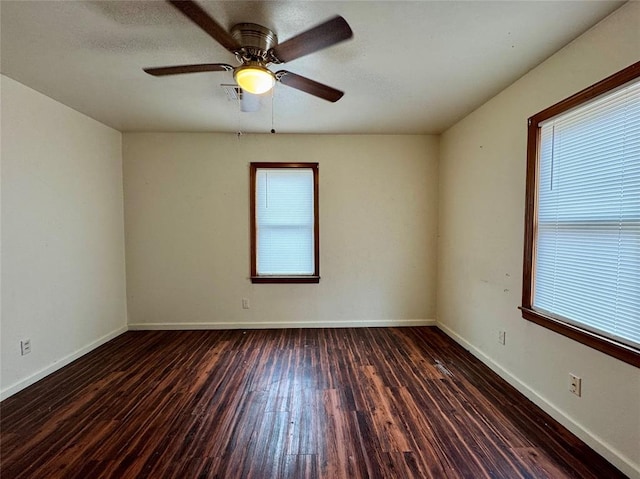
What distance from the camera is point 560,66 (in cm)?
181

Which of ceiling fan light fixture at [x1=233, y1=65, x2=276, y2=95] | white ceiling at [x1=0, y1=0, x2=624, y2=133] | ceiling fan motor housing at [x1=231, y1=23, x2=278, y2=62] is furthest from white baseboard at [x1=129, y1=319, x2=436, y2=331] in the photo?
ceiling fan motor housing at [x1=231, y1=23, x2=278, y2=62]

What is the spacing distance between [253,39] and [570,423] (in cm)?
306

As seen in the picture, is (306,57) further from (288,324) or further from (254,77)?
(288,324)

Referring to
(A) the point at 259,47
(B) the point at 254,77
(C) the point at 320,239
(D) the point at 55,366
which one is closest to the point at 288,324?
(C) the point at 320,239

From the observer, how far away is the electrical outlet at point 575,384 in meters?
1.68

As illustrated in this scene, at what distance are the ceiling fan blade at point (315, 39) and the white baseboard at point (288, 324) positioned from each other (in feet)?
9.56

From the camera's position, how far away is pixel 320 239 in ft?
11.6

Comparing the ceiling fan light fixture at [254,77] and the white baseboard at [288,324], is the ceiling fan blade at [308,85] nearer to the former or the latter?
the ceiling fan light fixture at [254,77]

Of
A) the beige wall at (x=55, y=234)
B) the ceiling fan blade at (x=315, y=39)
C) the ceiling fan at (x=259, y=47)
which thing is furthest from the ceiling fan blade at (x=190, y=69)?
the beige wall at (x=55, y=234)

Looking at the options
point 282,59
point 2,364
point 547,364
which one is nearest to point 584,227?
point 547,364

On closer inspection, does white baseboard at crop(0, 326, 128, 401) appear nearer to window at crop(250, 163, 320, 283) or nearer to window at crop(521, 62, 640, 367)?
window at crop(250, 163, 320, 283)

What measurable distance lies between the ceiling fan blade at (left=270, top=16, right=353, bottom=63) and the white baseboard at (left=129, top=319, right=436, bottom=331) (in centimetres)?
291

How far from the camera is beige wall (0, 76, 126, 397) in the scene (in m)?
2.16

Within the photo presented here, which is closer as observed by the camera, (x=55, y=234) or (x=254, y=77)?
(x=254, y=77)
